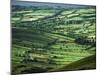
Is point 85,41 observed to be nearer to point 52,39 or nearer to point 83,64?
point 83,64

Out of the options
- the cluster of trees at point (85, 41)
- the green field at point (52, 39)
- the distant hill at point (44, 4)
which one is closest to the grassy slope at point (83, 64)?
the green field at point (52, 39)

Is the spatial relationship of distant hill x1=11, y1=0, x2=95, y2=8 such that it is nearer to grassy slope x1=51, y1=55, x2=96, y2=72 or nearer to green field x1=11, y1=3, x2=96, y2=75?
green field x1=11, y1=3, x2=96, y2=75

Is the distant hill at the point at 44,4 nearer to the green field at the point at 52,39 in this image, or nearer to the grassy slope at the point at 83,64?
the green field at the point at 52,39

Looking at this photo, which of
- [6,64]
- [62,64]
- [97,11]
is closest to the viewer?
[6,64]

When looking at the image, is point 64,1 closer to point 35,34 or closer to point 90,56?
point 35,34

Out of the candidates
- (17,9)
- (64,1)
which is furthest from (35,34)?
(64,1)

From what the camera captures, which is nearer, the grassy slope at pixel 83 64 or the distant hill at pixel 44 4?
the distant hill at pixel 44 4

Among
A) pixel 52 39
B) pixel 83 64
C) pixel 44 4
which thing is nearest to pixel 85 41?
pixel 83 64

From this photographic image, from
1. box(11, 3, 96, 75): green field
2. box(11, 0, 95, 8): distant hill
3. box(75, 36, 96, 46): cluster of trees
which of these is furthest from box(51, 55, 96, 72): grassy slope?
box(11, 0, 95, 8): distant hill
